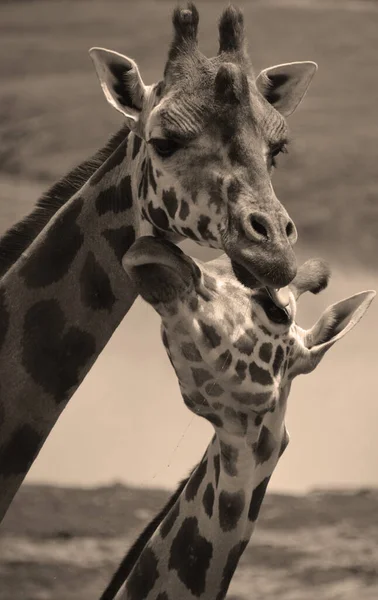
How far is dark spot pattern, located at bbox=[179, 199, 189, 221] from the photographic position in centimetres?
276

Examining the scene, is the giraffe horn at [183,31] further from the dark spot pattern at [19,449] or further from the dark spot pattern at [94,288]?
the dark spot pattern at [19,449]

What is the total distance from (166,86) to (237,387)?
0.65 meters

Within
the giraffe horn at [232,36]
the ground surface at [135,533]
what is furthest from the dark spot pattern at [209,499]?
the ground surface at [135,533]

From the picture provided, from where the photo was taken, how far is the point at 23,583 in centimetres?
551

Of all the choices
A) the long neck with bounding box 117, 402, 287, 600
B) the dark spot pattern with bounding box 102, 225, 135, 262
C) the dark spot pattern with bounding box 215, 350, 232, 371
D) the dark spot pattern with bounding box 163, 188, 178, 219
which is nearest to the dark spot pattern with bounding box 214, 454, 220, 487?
the long neck with bounding box 117, 402, 287, 600

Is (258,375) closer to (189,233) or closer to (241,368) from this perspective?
(241,368)

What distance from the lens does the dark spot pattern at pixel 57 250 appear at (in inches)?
125

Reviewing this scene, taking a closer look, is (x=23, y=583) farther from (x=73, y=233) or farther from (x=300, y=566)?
(x=73, y=233)

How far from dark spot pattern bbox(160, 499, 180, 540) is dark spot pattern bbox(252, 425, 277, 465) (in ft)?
0.80

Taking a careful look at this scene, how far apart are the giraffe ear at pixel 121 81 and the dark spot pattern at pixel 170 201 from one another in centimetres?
18

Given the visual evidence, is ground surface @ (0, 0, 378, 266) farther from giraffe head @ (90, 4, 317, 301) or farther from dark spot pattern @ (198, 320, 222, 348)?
giraffe head @ (90, 4, 317, 301)

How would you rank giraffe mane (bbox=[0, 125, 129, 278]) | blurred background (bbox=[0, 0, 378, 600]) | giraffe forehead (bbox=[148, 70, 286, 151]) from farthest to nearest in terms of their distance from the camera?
blurred background (bbox=[0, 0, 378, 600]), giraffe mane (bbox=[0, 125, 129, 278]), giraffe forehead (bbox=[148, 70, 286, 151])

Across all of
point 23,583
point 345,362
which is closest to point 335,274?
point 345,362

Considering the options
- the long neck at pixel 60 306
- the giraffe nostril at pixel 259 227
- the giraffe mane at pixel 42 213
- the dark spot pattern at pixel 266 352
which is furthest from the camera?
the giraffe mane at pixel 42 213
